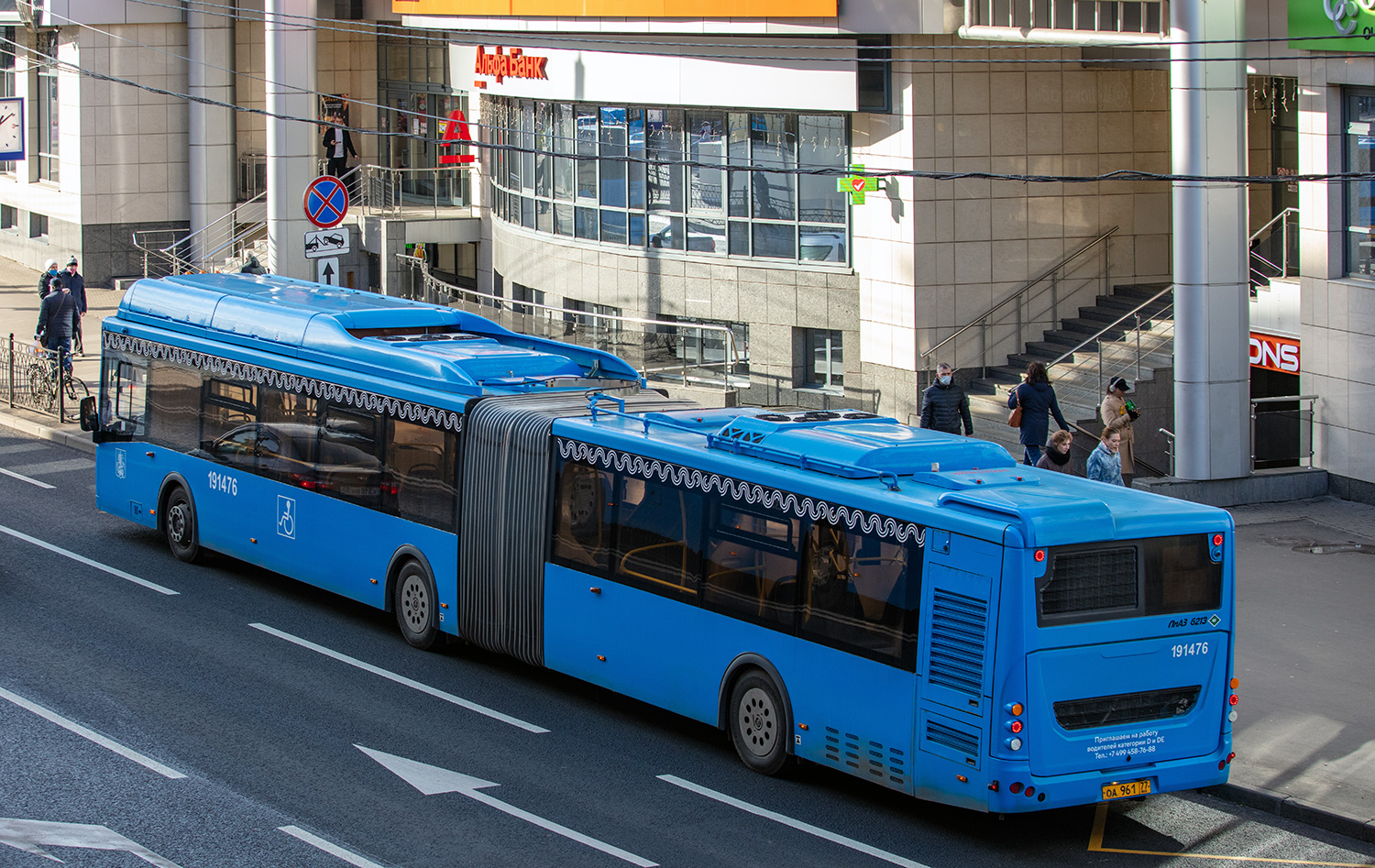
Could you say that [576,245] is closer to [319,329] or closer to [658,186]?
[658,186]

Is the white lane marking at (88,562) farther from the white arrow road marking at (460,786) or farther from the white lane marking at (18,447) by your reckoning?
the white arrow road marking at (460,786)

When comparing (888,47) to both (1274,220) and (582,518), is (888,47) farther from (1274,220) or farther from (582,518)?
(582,518)

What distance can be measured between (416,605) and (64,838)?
518 centimetres

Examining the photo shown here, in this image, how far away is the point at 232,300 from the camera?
58.8 ft

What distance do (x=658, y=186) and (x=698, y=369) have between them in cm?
363

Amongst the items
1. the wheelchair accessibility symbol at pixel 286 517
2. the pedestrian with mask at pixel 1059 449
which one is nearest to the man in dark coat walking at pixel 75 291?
the wheelchair accessibility symbol at pixel 286 517

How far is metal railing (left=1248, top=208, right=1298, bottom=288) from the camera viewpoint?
22.4 m

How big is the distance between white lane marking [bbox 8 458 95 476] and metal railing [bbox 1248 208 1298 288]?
630 inches

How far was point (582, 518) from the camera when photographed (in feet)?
43.5

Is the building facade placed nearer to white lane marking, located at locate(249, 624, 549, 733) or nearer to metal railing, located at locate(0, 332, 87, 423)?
metal railing, located at locate(0, 332, 87, 423)

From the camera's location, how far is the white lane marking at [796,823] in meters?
10.2

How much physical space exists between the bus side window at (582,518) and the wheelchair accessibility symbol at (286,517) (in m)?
4.05

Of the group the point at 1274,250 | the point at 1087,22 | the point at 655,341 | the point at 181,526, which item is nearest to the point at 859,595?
the point at 181,526

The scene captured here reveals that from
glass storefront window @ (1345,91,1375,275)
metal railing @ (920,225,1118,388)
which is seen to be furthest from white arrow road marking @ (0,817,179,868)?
metal railing @ (920,225,1118,388)
